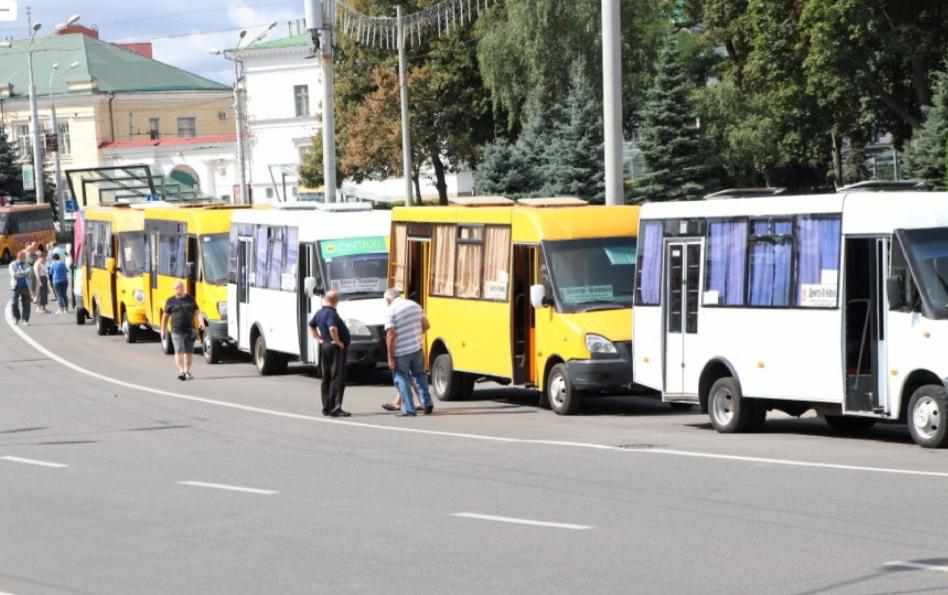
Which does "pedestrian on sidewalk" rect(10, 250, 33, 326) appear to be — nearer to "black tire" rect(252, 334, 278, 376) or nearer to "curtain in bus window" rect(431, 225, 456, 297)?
"black tire" rect(252, 334, 278, 376)

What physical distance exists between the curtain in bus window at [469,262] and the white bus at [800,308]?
11.9 feet

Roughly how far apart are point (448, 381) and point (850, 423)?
7.32 metres

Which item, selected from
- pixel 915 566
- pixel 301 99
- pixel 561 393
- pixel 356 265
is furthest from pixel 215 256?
pixel 301 99

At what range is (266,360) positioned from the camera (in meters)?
32.8

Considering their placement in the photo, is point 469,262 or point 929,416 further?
point 469,262

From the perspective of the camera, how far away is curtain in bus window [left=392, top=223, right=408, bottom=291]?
27891 millimetres

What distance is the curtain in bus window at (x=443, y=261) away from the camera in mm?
26406

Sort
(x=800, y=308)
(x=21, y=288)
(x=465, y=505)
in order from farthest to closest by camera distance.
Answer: (x=21, y=288)
(x=800, y=308)
(x=465, y=505)

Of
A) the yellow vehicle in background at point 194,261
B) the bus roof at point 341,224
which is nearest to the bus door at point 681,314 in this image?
the bus roof at point 341,224

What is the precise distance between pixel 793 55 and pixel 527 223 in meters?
42.5

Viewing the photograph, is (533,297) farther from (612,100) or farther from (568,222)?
(612,100)

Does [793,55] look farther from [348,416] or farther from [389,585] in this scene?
[389,585]

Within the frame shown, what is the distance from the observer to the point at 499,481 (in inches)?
627

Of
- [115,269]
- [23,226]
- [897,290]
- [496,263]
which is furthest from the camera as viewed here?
[23,226]
